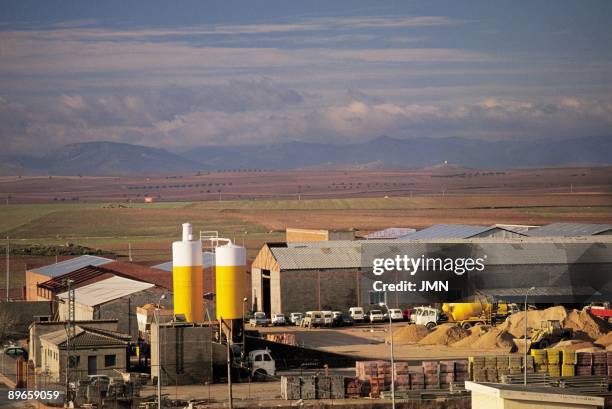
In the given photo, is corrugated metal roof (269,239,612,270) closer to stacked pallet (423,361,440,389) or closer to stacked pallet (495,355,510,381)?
stacked pallet (495,355,510,381)

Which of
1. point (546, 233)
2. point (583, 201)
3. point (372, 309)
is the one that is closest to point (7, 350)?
point (372, 309)

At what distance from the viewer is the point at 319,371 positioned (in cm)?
3972

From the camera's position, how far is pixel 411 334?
158 ft

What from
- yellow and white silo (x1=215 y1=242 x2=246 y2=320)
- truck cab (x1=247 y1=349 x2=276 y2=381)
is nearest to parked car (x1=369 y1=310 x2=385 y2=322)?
yellow and white silo (x1=215 y1=242 x2=246 y2=320)

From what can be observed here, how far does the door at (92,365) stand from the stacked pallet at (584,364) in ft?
44.8

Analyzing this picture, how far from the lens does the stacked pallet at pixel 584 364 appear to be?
37.3m

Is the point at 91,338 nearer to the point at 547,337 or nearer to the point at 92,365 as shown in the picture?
the point at 92,365

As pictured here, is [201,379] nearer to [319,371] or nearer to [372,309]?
[319,371]

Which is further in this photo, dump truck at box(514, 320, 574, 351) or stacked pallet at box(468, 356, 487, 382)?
dump truck at box(514, 320, 574, 351)

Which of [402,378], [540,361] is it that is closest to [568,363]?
[540,361]

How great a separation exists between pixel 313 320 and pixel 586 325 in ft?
37.5

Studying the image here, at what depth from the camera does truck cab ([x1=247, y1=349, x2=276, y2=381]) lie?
1533 inches

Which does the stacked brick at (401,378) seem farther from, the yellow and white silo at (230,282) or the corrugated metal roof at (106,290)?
the corrugated metal roof at (106,290)

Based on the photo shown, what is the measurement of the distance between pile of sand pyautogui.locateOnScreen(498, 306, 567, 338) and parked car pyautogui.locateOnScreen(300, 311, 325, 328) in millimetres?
8144
